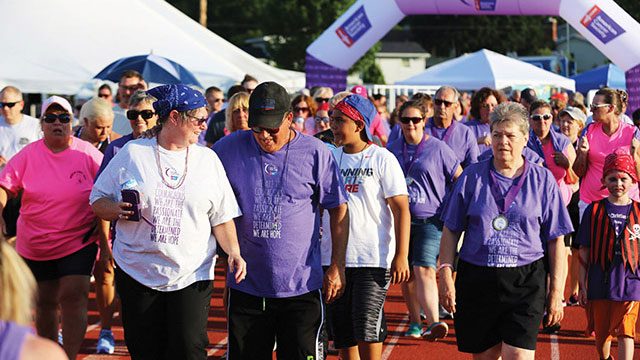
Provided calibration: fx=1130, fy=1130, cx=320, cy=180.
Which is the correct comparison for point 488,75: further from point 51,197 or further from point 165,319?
point 165,319

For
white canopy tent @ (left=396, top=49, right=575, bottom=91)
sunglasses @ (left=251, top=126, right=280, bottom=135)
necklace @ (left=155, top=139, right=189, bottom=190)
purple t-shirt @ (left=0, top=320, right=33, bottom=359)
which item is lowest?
purple t-shirt @ (left=0, top=320, right=33, bottom=359)

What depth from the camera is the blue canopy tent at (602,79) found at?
3297cm

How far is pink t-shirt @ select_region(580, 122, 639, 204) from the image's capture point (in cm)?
1062

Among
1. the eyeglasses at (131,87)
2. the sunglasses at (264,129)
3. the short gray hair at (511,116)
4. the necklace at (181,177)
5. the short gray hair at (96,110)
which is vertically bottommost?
the necklace at (181,177)

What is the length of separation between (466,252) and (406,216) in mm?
676

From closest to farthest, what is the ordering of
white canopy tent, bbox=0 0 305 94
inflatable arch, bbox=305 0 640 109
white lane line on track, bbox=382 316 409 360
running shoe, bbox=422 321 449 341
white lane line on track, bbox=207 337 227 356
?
running shoe, bbox=422 321 449 341 → white lane line on track, bbox=207 337 227 356 → white lane line on track, bbox=382 316 409 360 → white canopy tent, bbox=0 0 305 94 → inflatable arch, bbox=305 0 640 109

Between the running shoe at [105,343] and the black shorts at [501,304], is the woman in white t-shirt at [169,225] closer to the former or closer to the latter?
the black shorts at [501,304]

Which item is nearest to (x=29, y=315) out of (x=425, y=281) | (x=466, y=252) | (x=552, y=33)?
(x=466, y=252)

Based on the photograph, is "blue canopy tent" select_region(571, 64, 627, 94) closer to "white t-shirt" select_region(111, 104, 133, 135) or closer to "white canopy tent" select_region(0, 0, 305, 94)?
"white canopy tent" select_region(0, 0, 305, 94)

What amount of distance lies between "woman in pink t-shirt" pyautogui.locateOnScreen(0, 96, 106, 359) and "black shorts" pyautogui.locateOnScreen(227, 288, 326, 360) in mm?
1931

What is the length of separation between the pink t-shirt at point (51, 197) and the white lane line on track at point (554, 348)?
4.07 meters

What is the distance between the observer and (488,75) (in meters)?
27.2

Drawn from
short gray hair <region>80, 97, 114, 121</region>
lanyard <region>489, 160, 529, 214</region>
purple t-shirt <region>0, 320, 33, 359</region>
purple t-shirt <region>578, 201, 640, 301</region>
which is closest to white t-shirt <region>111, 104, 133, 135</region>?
short gray hair <region>80, 97, 114, 121</region>

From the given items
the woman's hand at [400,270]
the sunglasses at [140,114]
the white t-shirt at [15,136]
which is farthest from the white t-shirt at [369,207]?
the white t-shirt at [15,136]
